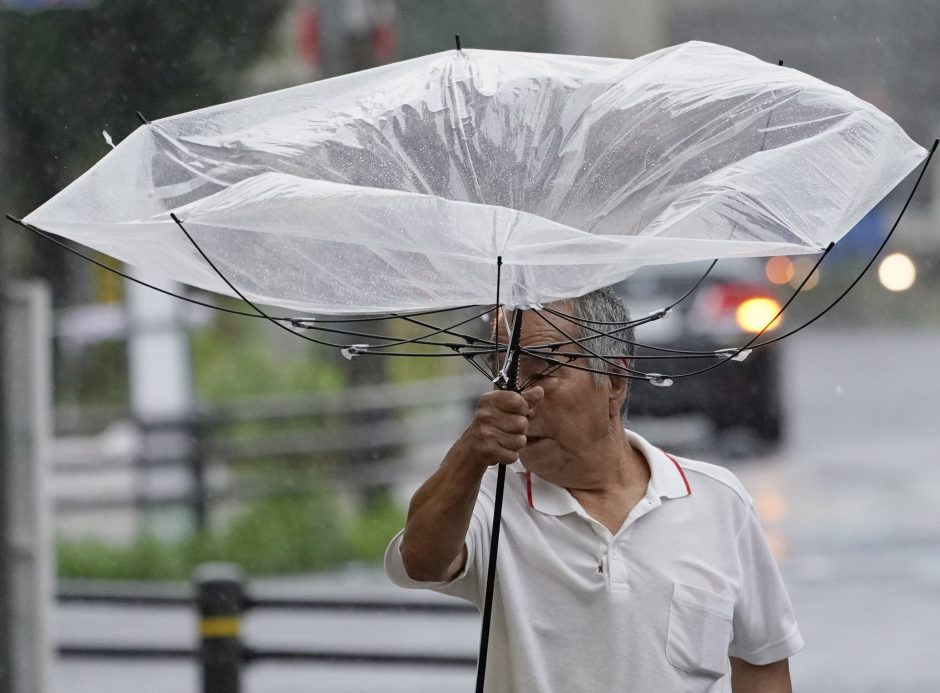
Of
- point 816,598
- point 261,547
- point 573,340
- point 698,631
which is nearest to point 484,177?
point 573,340

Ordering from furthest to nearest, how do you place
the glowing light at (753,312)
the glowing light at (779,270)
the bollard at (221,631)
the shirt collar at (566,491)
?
the glowing light at (779,270), the glowing light at (753,312), the bollard at (221,631), the shirt collar at (566,491)

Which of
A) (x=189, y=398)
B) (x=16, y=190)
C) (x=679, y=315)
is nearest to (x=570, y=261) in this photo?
(x=16, y=190)

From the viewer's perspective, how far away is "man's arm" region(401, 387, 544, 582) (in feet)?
7.89

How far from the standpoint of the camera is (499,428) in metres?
2.40

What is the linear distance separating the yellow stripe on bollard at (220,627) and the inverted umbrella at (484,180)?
2.75m

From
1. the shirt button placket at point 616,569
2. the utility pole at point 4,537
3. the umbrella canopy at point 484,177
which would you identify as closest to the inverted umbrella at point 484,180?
the umbrella canopy at point 484,177

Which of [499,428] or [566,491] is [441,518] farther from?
[566,491]

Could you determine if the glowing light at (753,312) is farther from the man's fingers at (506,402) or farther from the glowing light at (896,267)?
the man's fingers at (506,402)

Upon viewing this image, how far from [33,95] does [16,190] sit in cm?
127

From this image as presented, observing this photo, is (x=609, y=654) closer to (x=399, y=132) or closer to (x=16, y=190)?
(x=399, y=132)

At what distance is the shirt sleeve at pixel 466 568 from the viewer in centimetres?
267

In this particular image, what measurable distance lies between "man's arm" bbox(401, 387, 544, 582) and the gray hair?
0.60 ft

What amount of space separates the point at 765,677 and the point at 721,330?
9.60m

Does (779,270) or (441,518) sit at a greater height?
(779,270)
